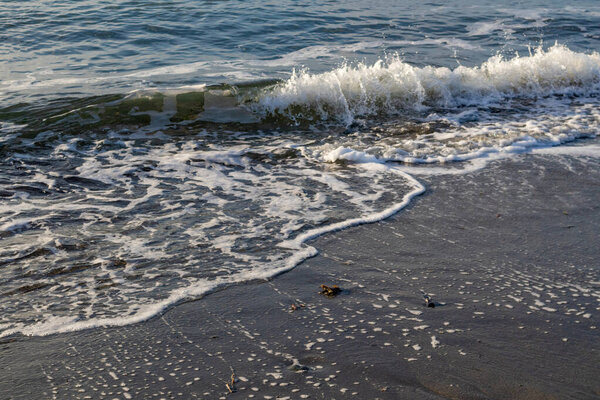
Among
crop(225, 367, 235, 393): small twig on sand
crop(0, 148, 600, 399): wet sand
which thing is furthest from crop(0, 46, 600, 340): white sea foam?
crop(225, 367, 235, 393): small twig on sand

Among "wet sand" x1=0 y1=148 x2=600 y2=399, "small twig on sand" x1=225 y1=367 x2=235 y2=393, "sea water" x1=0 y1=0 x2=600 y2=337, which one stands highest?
"sea water" x1=0 y1=0 x2=600 y2=337

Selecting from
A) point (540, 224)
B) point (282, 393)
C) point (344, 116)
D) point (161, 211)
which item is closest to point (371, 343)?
point (282, 393)

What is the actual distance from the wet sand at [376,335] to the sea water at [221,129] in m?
0.27

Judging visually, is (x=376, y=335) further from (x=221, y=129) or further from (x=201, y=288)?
(x=221, y=129)

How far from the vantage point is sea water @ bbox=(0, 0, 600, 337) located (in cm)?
374

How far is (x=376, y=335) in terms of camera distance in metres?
2.86

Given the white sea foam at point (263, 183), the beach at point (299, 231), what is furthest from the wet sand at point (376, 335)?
the white sea foam at point (263, 183)

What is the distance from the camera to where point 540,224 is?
169 inches

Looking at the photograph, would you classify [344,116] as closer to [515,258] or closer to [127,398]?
[515,258]

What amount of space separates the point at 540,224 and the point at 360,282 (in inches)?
68.1

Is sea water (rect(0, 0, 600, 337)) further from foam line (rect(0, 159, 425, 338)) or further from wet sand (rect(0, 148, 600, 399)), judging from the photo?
wet sand (rect(0, 148, 600, 399))

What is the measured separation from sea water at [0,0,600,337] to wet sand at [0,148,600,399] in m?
0.27

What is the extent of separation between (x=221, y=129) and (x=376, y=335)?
17.6ft

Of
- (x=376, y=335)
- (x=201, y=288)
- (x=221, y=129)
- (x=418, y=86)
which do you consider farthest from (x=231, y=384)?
(x=418, y=86)
